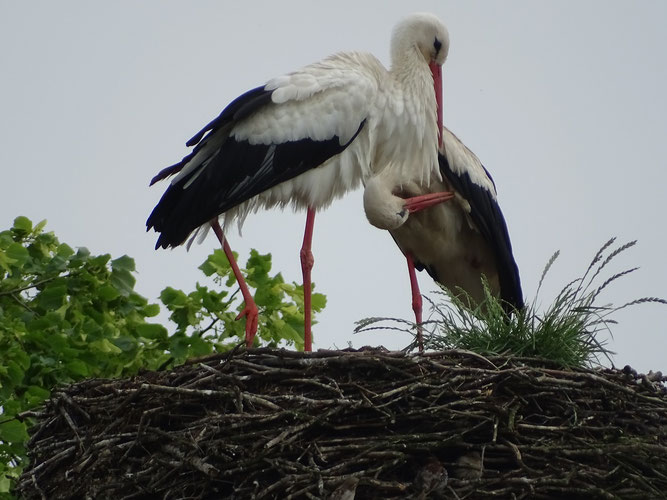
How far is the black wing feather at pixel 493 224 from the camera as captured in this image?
8.35 m

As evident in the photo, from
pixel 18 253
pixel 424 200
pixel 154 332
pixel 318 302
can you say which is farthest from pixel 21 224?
pixel 424 200

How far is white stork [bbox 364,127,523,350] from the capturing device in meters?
8.35

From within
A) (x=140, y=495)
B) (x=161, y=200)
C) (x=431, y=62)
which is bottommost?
(x=140, y=495)

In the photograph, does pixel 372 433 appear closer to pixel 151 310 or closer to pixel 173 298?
pixel 173 298

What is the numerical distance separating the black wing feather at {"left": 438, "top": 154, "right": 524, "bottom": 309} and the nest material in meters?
2.38

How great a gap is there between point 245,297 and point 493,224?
64.3 inches

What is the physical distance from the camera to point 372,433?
226 inches

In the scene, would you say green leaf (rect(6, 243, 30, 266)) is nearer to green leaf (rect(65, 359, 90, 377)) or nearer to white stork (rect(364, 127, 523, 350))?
green leaf (rect(65, 359, 90, 377))

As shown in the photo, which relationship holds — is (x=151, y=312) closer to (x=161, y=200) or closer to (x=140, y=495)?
(x=161, y=200)

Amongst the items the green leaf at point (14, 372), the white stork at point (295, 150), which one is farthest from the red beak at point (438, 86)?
the green leaf at point (14, 372)

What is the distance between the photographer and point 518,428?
225 inches

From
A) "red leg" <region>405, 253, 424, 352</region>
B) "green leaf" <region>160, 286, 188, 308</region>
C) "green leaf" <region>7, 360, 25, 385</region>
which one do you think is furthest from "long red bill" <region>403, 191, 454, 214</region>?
"green leaf" <region>7, 360, 25, 385</region>

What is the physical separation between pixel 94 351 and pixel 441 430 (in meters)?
3.01

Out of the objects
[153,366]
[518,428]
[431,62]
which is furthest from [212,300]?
[518,428]
